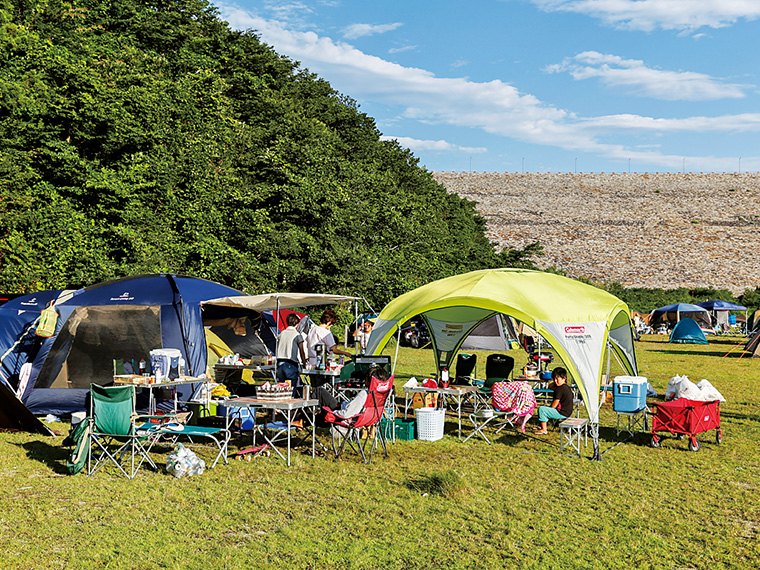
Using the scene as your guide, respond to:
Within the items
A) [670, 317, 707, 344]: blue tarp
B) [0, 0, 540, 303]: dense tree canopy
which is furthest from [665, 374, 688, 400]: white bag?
[670, 317, 707, 344]: blue tarp

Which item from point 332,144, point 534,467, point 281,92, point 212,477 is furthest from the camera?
point 281,92

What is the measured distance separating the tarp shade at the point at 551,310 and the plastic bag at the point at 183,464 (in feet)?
13.4

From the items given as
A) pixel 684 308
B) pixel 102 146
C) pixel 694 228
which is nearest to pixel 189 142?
pixel 102 146

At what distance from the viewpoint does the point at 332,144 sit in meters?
25.5

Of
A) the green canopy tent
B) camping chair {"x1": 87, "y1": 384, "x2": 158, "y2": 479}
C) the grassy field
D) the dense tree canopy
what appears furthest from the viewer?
the dense tree canopy

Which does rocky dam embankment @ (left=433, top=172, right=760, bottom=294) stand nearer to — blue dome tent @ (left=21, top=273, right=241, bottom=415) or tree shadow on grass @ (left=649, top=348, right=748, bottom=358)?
tree shadow on grass @ (left=649, top=348, right=748, bottom=358)

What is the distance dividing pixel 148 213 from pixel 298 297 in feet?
29.3

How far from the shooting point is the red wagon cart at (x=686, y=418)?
27.4ft

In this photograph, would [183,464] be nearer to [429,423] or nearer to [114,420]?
[114,420]

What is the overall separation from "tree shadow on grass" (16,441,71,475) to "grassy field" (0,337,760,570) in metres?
0.03

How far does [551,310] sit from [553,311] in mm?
34

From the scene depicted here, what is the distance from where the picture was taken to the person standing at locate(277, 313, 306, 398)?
952 cm

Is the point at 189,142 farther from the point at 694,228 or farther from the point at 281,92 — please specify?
the point at 694,228

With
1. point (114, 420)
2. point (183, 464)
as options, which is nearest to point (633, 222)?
point (183, 464)
